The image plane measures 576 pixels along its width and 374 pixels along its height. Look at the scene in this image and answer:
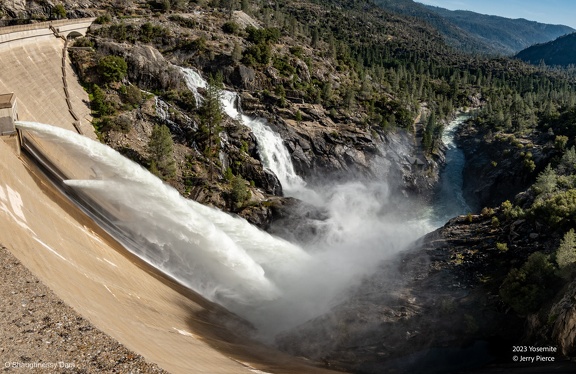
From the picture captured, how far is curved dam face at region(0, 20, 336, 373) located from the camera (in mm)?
17656

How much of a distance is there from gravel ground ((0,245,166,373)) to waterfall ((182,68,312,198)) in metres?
42.1

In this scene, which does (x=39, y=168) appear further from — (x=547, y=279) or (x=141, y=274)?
(x=547, y=279)

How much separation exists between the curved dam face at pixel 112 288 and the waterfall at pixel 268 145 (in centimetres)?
2957

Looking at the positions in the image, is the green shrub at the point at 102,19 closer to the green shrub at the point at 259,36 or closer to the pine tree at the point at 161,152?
the green shrub at the point at 259,36

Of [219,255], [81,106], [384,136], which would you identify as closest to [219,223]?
[219,255]

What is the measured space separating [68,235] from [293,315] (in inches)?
659

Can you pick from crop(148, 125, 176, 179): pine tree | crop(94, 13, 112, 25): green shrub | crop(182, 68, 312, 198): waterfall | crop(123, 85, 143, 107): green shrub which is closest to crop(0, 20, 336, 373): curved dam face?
crop(148, 125, 176, 179): pine tree

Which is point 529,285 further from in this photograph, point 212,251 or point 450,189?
point 450,189

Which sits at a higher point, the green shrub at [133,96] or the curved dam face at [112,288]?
the green shrub at [133,96]

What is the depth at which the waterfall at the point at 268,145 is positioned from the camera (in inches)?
2283

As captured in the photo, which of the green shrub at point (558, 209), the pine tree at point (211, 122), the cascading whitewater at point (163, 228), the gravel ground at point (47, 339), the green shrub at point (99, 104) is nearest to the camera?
the gravel ground at point (47, 339)

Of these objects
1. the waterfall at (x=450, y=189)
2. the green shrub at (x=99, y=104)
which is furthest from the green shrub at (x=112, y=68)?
the waterfall at (x=450, y=189)

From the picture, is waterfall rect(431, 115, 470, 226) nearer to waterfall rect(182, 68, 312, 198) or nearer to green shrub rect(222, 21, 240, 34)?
waterfall rect(182, 68, 312, 198)

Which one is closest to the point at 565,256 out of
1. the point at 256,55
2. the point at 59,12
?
the point at 256,55
